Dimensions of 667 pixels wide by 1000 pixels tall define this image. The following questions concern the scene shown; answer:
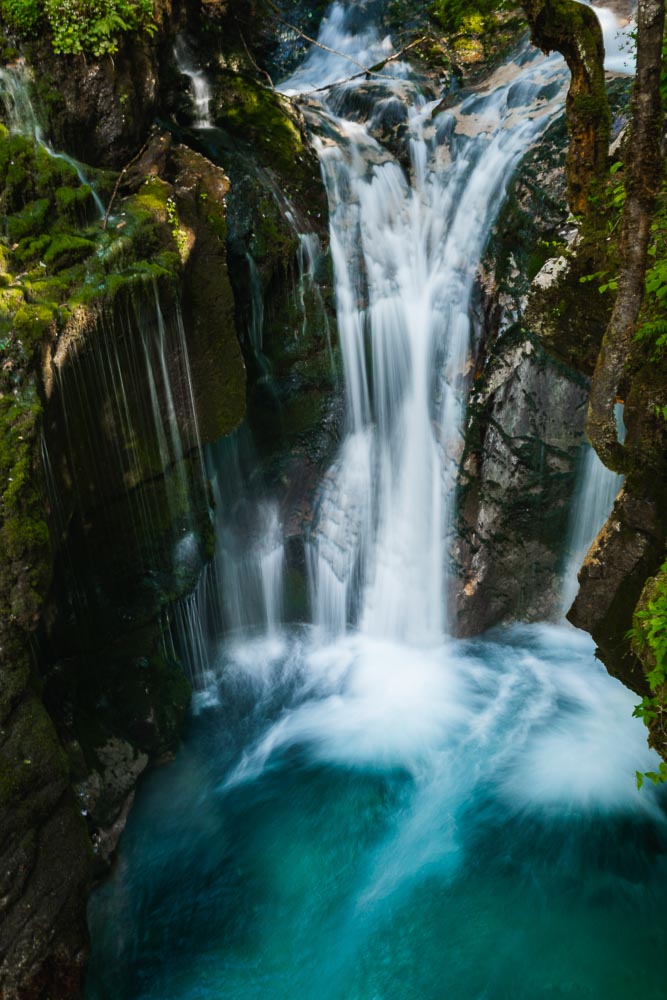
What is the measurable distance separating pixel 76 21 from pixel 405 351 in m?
5.23

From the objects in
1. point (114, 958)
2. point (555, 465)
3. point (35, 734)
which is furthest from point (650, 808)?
point (35, 734)

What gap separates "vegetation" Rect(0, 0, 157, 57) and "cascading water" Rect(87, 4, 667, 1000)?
267 centimetres

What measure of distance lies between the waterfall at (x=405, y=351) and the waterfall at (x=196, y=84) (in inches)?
67.9

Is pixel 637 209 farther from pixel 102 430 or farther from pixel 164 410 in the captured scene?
pixel 102 430

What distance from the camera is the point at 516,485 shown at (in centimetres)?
834

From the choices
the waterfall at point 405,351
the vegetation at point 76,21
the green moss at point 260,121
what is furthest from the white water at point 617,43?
the vegetation at point 76,21

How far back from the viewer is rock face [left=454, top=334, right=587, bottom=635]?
8.00 metres

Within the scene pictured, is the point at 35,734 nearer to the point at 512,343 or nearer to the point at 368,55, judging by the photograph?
the point at 512,343

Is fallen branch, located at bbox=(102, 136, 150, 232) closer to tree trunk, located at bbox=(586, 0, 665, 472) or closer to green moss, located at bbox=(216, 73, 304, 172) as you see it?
green moss, located at bbox=(216, 73, 304, 172)

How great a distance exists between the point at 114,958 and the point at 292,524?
5438mm

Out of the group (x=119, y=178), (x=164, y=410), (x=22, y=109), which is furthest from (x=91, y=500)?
(x=22, y=109)

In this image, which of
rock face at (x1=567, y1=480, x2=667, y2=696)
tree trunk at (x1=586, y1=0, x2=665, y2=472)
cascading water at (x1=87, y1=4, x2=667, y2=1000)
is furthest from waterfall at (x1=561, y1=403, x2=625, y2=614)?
tree trunk at (x1=586, y1=0, x2=665, y2=472)

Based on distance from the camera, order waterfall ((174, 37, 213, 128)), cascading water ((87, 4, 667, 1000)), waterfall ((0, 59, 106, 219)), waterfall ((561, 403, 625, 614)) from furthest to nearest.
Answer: waterfall ((174, 37, 213, 128)), waterfall ((561, 403, 625, 614)), waterfall ((0, 59, 106, 219)), cascading water ((87, 4, 667, 1000))

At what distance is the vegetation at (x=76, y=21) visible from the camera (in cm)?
603
